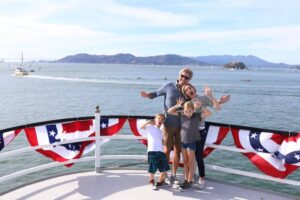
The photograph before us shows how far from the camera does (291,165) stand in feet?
17.6

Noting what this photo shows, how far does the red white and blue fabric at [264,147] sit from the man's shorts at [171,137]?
0.98 m

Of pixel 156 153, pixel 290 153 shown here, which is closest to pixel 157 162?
pixel 156 153

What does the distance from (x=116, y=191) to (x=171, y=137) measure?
1.30 meters

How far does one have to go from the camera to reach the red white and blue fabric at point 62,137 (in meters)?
5.76

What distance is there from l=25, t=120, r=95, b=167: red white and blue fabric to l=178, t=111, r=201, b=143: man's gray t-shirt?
6.00 feet

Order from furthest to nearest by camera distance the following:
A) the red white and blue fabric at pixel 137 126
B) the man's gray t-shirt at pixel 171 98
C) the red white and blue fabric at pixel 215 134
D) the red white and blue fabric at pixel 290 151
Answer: the red white and blue fabric at pixel 137 126 < the red white and blue fabric at pixel 215 134 < the man's gray t-shirt at pixel 171 98 < the red white and blue fabric at pixel 290 151

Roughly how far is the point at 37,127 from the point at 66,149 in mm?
774

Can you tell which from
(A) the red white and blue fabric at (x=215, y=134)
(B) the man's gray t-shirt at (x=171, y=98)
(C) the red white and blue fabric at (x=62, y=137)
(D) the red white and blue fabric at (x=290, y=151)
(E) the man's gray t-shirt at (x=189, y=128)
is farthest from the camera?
(A) the red white and blue fabric at (x=215, y=134)

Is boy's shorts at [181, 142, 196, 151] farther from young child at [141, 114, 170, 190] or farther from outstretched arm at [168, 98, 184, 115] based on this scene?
outstretched arm at [168, 98, 184, 115]

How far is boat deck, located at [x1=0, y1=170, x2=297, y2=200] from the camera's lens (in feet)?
17.4

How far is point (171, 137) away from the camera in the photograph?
5.77 meters

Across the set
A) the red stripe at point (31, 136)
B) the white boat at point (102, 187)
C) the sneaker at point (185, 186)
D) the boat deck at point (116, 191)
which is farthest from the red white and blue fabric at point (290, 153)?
the red stripe at point (31, 136)

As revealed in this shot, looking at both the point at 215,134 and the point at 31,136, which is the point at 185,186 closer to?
the point at 215,134

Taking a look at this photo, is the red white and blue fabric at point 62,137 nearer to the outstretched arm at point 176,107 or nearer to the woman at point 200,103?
the outstretched arm at point 176,107
